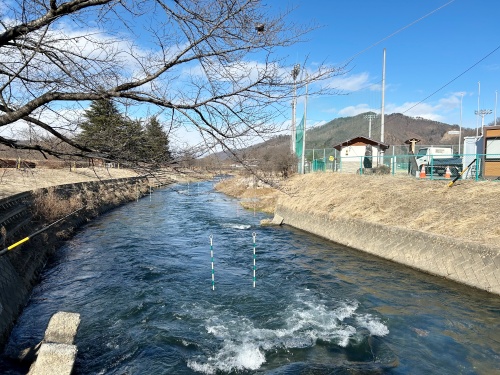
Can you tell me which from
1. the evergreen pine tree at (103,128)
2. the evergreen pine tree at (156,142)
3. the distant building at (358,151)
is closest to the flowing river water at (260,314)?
the evergreen pine tree at (156,142)

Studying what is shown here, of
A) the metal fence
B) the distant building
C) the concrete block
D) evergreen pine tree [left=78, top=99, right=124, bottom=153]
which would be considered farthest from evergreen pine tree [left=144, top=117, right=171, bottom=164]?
the distant building

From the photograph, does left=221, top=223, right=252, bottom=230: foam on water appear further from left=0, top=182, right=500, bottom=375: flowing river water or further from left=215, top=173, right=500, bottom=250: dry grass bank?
left=0, top=182, right=500, bottom=375: flowing river water

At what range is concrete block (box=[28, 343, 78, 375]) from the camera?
172 inches

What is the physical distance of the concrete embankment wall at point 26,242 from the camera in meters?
7.26

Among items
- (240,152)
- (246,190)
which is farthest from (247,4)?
(246,190)

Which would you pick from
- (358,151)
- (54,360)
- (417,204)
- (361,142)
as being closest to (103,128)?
(54,360)

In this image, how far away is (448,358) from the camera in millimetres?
6125

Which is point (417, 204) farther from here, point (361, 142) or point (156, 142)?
point (361, 142)

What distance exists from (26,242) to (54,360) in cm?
582

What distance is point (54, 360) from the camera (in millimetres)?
4453

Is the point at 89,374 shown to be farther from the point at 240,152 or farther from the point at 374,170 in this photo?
the point at 374,170

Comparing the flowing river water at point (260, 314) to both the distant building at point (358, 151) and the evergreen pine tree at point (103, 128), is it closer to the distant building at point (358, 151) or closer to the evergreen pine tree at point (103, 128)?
the evergreen pine tree at point (103, 128)

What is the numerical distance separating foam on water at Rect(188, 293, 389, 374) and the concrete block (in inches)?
76.9

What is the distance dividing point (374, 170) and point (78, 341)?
20.2 m
